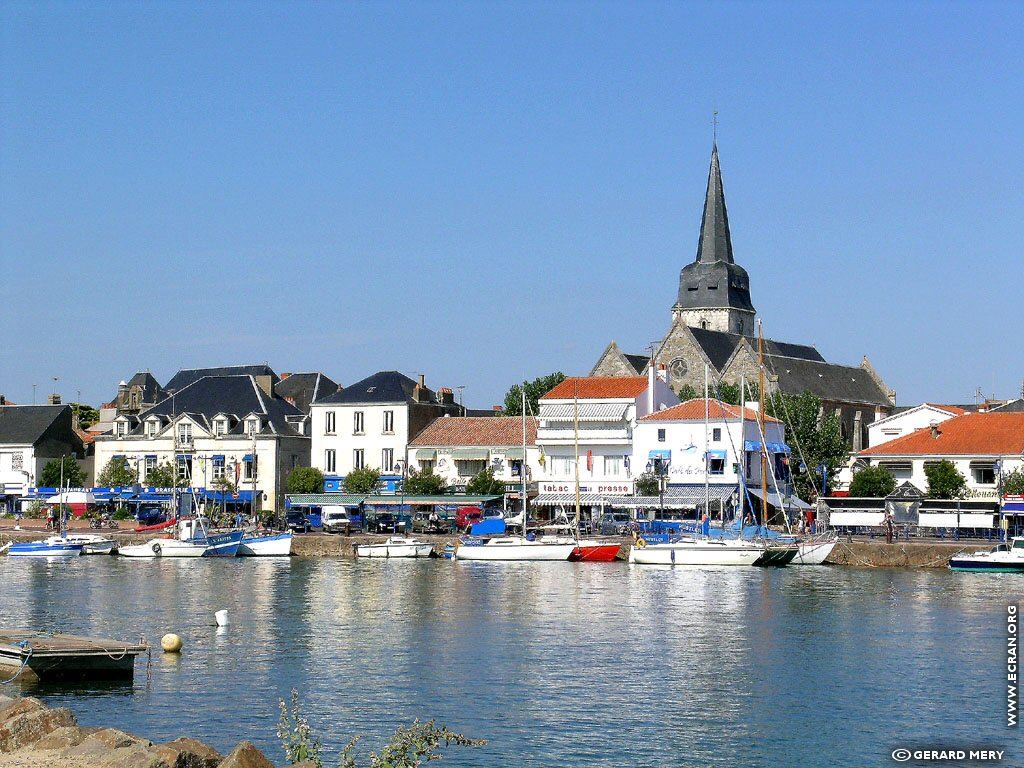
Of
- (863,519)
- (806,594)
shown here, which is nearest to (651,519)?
(863,519)

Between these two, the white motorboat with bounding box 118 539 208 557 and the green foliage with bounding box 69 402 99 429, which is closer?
the white motorboat with bounding box 118 539 208 557

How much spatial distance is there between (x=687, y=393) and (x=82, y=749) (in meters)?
83.4

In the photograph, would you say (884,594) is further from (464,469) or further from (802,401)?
(802,401)

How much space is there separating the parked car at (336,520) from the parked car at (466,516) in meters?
6.08

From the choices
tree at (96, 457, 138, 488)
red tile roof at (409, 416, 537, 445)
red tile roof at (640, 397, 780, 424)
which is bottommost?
tree at (96, 457, 138, 488)

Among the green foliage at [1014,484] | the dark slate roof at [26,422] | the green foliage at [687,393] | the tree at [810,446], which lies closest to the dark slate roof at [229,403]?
the dark slate roof at [26,422]

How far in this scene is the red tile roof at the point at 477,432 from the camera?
8800 cm

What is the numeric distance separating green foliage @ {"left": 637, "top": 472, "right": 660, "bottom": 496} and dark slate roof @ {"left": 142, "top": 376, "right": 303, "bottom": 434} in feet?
83.6

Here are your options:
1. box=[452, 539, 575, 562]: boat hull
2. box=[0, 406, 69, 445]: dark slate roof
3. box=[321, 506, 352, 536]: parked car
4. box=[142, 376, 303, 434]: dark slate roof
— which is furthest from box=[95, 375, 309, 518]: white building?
box=[452, 539, 575, 562]: boat hull

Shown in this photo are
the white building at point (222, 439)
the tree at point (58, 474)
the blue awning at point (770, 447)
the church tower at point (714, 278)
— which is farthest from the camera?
the church tower at point (714, 278)

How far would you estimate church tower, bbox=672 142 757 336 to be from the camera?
13588cm

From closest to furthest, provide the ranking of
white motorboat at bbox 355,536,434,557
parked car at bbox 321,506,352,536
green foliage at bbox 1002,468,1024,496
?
white motorboat at bbox 355,536,434,557 → green foliage at bbox 1002,468,1024,496 → parked car at bbox 321,506,352,536

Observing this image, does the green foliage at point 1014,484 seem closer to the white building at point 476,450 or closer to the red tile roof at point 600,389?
the red tile roof at point 600,389

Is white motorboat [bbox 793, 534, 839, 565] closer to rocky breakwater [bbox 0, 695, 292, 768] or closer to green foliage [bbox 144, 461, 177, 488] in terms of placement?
green foliage [bbox 144, 461, 177, 488]
